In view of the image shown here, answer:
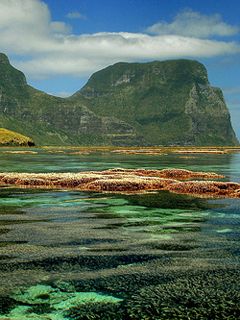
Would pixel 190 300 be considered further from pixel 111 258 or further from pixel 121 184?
pixel 121 184

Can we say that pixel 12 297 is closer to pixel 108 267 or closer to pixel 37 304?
pixel 37 304

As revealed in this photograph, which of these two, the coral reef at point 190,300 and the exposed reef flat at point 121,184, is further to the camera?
the exposed reef flat at point 121,184

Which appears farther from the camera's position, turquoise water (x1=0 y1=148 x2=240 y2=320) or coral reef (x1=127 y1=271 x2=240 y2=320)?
turquoise water (x1=0 y1=148 x2=240 y2=320)

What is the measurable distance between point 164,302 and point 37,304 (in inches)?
139

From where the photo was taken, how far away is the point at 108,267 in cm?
1603

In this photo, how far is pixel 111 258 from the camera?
677 inches

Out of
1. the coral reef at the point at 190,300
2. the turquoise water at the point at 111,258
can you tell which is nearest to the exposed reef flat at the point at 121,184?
the turquoise water at the point at 111,258

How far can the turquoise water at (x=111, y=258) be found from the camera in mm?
12453

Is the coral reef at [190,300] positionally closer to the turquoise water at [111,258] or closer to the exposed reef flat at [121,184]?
the turquoise water at [111,258]

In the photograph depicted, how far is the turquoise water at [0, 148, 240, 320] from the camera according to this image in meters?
12.5

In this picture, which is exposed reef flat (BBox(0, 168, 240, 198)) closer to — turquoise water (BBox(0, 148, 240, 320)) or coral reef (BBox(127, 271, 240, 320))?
turquoise water (BBox(0, 148, 240, 320))

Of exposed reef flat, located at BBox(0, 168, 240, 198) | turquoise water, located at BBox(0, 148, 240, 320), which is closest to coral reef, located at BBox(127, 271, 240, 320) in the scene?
turquoise water, located at BBox(0, 148, 240, 320)

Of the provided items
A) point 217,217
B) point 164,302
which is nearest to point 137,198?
point 217,217

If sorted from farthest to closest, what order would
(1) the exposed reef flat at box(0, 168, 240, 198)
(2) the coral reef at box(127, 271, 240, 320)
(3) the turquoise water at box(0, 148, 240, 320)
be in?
(1) the exposed reef flat at box(0, 168, 240, 198)
(3) the turquoise water at box(0, 148, 240, 320)
(2) the coral reef at box(127, 271, 240, 320)
